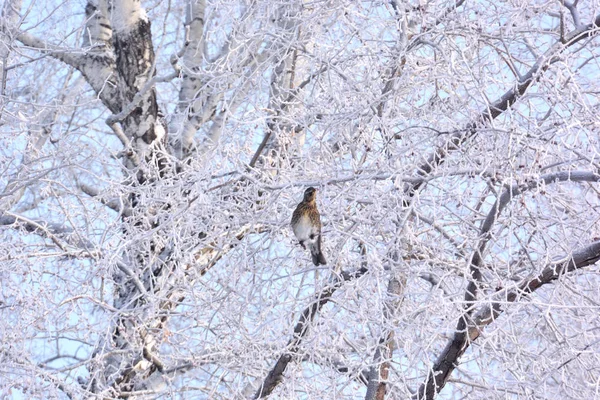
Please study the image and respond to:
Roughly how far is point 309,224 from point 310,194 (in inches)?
6.4

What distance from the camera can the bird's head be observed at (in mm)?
→ 5266

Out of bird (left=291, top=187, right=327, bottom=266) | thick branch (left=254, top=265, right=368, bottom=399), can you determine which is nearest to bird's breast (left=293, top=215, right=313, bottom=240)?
bird (left=291, top=187, right=327, bottom=266)

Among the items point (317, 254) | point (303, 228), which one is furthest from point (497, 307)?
point (303, 228)

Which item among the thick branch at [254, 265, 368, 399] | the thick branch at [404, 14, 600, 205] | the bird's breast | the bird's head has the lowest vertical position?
the thick branch at [254, 265, 368, 399]

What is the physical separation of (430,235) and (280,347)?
44.7 inches

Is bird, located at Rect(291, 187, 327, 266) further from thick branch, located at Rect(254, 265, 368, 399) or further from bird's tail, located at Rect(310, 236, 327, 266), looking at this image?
thick branch, located at Rect(254, 265, 368, 399)

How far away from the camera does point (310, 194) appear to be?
17.3ft

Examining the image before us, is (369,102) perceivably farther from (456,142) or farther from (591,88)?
(591,88)

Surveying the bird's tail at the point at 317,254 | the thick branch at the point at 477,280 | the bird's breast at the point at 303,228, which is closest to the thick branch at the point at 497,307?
the thick branch at the point at 477,280

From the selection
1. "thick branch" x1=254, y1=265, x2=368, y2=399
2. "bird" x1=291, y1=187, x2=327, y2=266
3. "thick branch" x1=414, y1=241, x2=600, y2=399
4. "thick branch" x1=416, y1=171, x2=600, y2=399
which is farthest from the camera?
"thick branch" x1=254, y1=265, x2=368, y2=399

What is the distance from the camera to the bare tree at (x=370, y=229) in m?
4.85

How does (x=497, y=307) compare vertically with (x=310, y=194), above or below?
below

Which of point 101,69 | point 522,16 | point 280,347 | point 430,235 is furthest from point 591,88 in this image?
point 101,69

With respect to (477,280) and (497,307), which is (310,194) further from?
(497,307)
